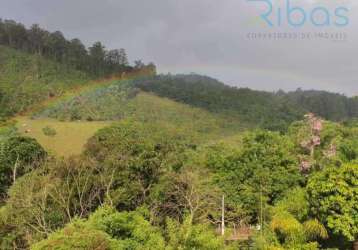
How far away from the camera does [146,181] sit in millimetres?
26047

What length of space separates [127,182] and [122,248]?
10228mm

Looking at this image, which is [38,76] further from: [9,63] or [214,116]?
[214,116]

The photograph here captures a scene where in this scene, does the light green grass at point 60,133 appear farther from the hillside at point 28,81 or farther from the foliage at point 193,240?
the foliage at point 193,240

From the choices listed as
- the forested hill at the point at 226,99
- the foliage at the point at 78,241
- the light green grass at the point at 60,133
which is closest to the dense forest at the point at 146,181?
the foliage at the point at 78,241

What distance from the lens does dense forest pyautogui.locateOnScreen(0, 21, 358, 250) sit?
17062 millimetres

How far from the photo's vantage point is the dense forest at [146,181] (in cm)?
1706

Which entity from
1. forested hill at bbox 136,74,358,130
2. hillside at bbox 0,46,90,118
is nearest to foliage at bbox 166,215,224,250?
hillside at bbox 0,46,90,118

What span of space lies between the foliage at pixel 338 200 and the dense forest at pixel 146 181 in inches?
1.6

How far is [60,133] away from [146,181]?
21590mm

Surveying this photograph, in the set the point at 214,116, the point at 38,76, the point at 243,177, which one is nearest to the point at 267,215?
the point at 243,177

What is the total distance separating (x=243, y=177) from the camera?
2831 centimetres

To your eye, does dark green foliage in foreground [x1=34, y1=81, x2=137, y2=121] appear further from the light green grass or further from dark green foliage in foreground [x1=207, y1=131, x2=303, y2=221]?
dark green foliage in foreground [x1=207, y1=131, x2=303, y2=221]

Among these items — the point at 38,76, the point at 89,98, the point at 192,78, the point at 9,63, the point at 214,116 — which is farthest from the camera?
the point at 192,78

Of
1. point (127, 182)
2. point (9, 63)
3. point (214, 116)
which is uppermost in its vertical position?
point (9, 63)
